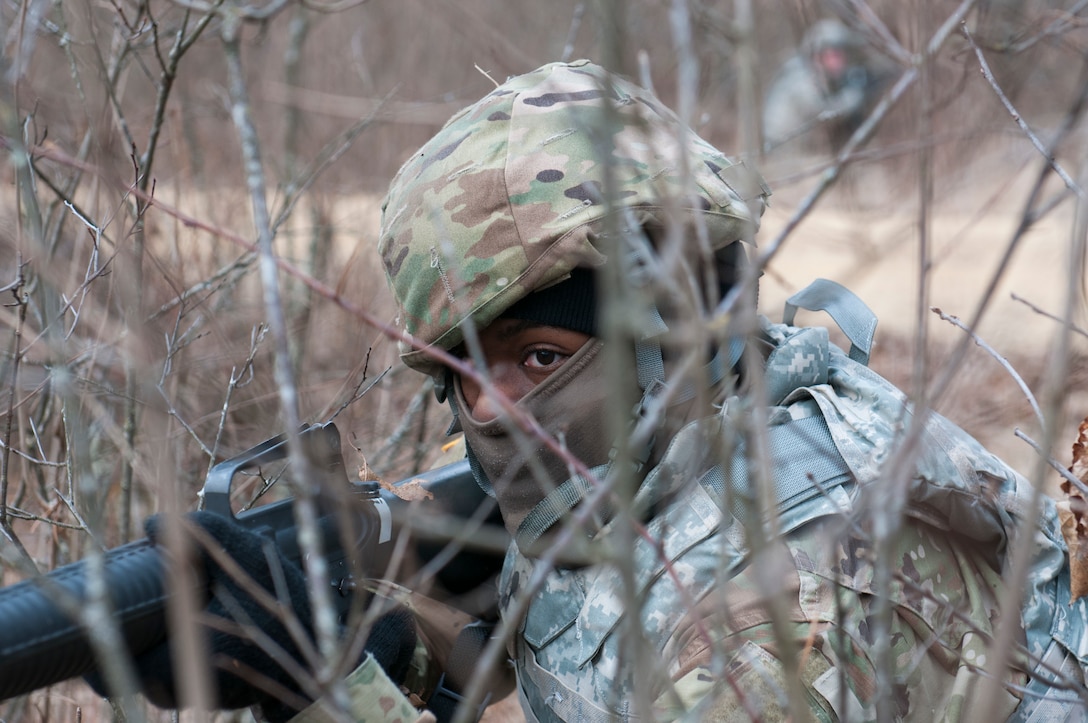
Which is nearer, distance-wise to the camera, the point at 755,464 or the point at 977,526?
the point at 755,464

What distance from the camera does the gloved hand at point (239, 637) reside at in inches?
56.2

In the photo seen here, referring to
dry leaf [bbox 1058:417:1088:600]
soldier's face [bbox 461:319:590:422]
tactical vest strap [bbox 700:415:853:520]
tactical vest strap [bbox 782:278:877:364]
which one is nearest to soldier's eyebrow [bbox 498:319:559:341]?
soldier's face [bbox 461:319:590:422]

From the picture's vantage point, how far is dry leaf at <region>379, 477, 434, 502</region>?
2.12m

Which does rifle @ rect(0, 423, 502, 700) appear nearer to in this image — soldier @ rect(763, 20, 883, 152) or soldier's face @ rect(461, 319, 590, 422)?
soldier's face @ rect(461, 319, 590, 422)

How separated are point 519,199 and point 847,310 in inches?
27.2

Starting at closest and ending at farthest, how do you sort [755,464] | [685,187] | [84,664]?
[685,187], [755,464], [84,664]

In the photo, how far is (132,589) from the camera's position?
1.36m

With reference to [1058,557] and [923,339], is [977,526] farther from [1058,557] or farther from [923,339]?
[923,339]

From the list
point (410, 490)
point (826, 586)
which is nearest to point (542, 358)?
point (410, 490)

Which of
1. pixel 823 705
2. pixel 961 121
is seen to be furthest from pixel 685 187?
pixel 961 121

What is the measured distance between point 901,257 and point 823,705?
24.2 ft

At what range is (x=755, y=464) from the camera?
40.4 inches

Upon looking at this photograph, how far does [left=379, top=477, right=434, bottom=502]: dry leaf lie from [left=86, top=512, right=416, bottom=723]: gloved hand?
1.90 feet

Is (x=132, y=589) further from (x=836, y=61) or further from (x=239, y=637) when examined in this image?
(x=836, y=61)
